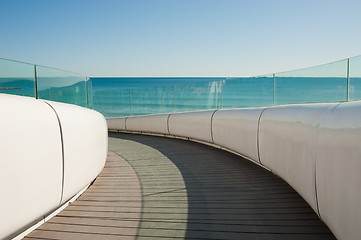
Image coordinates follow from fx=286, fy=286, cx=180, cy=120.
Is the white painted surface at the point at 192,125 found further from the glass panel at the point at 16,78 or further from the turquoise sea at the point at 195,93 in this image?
the glass panel at the point at 16,78

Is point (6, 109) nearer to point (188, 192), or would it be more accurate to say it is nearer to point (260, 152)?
point (188, 192)

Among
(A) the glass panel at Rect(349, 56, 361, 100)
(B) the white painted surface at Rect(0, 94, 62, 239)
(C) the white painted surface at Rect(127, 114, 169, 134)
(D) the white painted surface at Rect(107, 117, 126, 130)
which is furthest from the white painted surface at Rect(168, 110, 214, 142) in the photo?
(B) the white painted surface at Rect(0, 94, 62, 239)

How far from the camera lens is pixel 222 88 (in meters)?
8.34

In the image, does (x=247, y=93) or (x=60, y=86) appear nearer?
(x=60, y=86)

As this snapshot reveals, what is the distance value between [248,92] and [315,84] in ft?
8.59

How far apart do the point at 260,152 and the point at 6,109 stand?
3.57 meters

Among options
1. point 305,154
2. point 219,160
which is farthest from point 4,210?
point 219,160

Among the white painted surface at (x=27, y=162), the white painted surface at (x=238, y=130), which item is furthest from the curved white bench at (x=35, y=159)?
the white painted surface at (x=238, y=130)

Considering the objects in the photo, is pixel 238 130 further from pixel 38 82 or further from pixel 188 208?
pixel 38 82

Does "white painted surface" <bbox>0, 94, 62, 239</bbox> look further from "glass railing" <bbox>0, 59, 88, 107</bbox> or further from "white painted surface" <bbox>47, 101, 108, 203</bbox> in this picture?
"glass railing" <bbox>0, 59, 88, 107</bbox>

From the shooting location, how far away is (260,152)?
4.52 meters

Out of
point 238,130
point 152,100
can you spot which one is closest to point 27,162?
point 238,130

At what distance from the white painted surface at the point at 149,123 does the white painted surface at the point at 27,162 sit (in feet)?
23.4

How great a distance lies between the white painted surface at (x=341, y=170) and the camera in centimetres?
169
